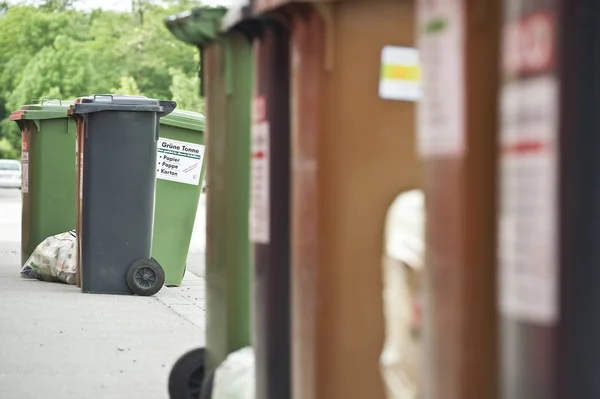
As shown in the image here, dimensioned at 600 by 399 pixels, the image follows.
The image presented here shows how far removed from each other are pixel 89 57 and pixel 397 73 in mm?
65874

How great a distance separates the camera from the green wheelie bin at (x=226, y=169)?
5090mm

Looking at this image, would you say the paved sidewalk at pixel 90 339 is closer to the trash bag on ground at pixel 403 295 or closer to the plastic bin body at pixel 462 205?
the trash bag on ground at pixel 403 295

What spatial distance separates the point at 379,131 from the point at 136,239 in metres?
7.77

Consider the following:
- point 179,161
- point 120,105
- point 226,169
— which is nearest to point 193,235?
point 179,161

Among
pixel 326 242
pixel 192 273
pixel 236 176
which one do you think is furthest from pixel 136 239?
pixel 326 242

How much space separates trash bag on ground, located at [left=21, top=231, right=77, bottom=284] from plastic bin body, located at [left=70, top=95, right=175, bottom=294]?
3.16ft

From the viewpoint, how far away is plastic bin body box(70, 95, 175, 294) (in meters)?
11.5

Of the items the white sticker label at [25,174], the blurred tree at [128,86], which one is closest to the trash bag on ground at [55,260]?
the white sticker label at [25,174]

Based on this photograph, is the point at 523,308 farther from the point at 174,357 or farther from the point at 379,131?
the point at 174,357

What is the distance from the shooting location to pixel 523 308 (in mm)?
2643

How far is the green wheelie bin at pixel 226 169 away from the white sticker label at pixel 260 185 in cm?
71

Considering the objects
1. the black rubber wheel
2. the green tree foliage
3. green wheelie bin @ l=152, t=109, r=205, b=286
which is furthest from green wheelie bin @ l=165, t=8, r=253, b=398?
the green tree foliage

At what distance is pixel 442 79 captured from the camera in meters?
3.03

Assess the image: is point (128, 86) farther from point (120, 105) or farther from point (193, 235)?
point (120, 105)
